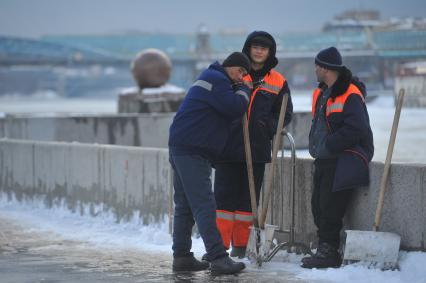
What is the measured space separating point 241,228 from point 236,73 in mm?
1250

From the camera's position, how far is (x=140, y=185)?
1030 cm

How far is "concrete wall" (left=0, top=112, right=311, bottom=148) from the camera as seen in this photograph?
66.8ft

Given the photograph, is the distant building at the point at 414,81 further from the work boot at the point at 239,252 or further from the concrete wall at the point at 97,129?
the work boot at the point at 239,252

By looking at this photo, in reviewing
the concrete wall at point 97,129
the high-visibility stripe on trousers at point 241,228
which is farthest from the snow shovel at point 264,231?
the concrete wall at point 97,129

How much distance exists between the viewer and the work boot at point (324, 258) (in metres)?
7.51

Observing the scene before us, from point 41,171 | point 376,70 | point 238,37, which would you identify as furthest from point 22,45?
point 41,171

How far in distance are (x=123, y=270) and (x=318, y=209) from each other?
4.91 ft

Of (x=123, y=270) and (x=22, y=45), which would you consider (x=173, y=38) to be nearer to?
(x=22, y=45)

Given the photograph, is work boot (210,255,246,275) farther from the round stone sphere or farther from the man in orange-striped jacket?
the round stone sphere

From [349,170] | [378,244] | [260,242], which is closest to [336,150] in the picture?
[349,170]

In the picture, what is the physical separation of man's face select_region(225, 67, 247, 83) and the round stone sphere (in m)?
20.3

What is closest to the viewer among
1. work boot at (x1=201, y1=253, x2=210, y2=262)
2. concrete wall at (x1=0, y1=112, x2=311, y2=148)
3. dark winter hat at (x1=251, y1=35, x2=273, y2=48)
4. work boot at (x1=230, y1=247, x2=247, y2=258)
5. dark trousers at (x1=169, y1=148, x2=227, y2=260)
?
dark trousers at (x1=169, y1=148, x2=227, y2=260)

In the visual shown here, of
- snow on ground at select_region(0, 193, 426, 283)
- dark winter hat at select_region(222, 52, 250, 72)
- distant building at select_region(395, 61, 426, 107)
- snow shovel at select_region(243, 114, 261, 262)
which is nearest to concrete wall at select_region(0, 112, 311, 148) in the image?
snow on ground at select_region(0, 193, 426, 283)

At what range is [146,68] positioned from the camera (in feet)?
91.6
